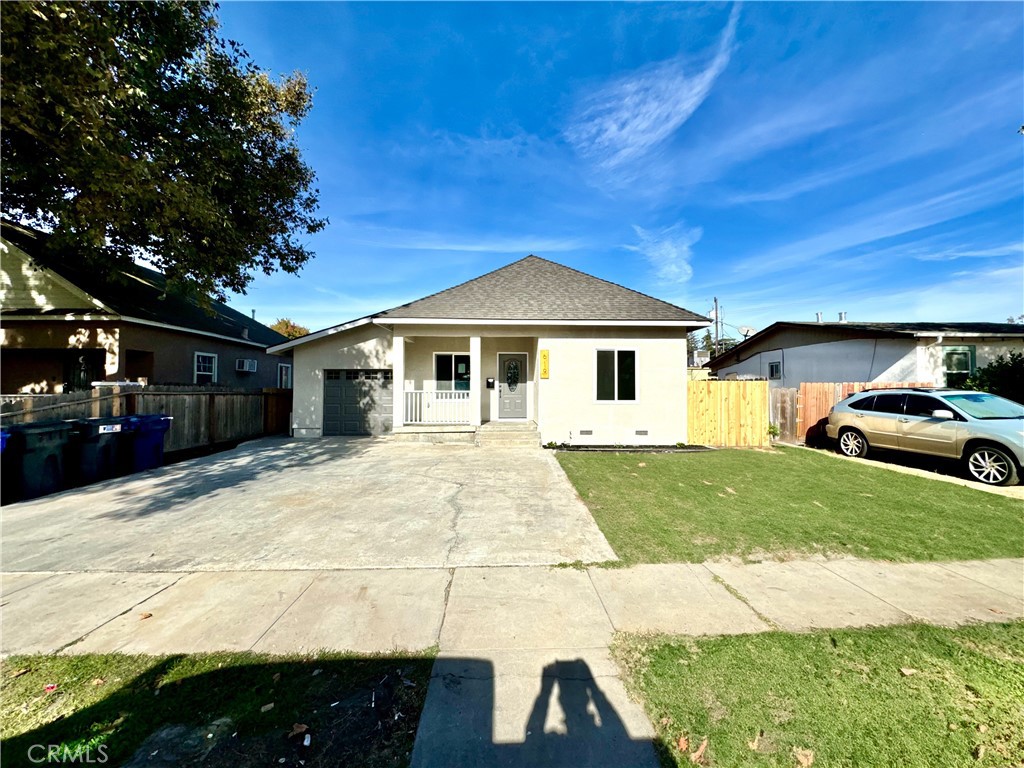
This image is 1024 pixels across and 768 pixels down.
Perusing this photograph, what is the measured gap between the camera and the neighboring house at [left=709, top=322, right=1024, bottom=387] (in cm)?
1316

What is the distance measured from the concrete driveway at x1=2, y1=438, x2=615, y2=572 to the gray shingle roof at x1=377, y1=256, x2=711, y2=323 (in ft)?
15.7

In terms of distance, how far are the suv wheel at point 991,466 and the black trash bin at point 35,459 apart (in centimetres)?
1709

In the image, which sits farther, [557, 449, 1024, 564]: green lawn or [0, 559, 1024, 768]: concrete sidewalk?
[557, 449, 1024, 564]: green lawn

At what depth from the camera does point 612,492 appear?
635 cm

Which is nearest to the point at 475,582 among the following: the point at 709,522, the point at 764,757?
the point at 764,757

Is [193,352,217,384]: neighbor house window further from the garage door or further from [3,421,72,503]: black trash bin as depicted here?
[3,421,72,503]: black trash bin

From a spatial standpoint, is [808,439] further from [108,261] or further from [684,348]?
[108,261]

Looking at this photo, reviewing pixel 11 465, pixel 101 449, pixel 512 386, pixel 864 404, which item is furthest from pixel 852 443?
pixel 11 465

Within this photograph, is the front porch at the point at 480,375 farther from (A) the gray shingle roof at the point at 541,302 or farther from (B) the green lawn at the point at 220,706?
(B) the green lawn at the point at 220,706

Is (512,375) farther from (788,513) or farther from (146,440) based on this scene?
(146,440)

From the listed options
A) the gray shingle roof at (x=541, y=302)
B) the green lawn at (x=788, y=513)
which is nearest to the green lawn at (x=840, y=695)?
the green lawn at (x=788, y=513)

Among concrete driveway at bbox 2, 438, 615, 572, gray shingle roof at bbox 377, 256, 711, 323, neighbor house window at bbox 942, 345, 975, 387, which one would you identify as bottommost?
concrete driveway at bbox 2, 438, 615, 572

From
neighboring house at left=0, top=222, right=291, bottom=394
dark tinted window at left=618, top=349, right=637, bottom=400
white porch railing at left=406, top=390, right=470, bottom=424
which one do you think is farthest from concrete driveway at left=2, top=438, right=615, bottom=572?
neighboring house at left=0, top=222, right=291, bottom=394

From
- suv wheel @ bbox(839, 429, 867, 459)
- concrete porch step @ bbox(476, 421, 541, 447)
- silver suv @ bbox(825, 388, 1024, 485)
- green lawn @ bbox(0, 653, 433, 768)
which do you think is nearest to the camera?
green lawn @ bbox(0, 653, 433, 768)
